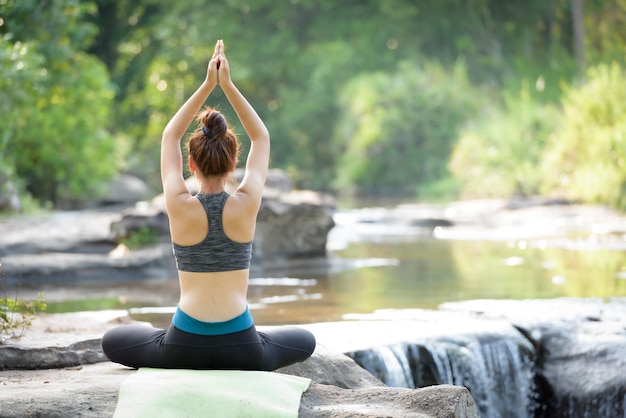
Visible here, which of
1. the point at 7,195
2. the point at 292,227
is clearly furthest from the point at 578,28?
the point at 7,195

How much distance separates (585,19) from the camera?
31641 mm

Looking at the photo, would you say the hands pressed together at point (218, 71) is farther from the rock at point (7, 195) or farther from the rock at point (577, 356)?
the rock at point (7, 195)

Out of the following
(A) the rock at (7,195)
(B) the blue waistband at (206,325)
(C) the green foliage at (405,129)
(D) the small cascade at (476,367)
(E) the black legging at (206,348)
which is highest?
(C) the green foliage at (405,129)

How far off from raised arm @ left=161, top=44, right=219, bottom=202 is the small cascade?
88.8 inches

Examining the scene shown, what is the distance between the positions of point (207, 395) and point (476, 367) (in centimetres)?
302

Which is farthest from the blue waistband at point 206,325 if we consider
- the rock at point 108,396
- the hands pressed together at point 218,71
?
the hands pressed together at point 218,71

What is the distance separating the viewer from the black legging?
4.18 meters

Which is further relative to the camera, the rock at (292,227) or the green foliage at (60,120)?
the green foliage at (60,120)

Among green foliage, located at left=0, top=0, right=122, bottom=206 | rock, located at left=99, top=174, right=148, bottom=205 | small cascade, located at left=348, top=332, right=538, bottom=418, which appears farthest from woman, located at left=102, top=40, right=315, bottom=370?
rock, located at left=99, top=174, right=148, bottom=205

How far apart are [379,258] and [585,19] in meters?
21.5

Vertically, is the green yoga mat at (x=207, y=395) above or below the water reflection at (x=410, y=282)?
below

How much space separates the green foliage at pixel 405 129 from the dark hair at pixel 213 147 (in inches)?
989

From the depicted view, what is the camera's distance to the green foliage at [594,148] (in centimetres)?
1594

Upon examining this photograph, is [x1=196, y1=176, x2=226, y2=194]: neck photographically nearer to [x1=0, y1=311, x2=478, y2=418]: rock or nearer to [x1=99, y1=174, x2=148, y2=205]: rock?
[x1=0, y1=311, x2=478, y2=418]: rock
